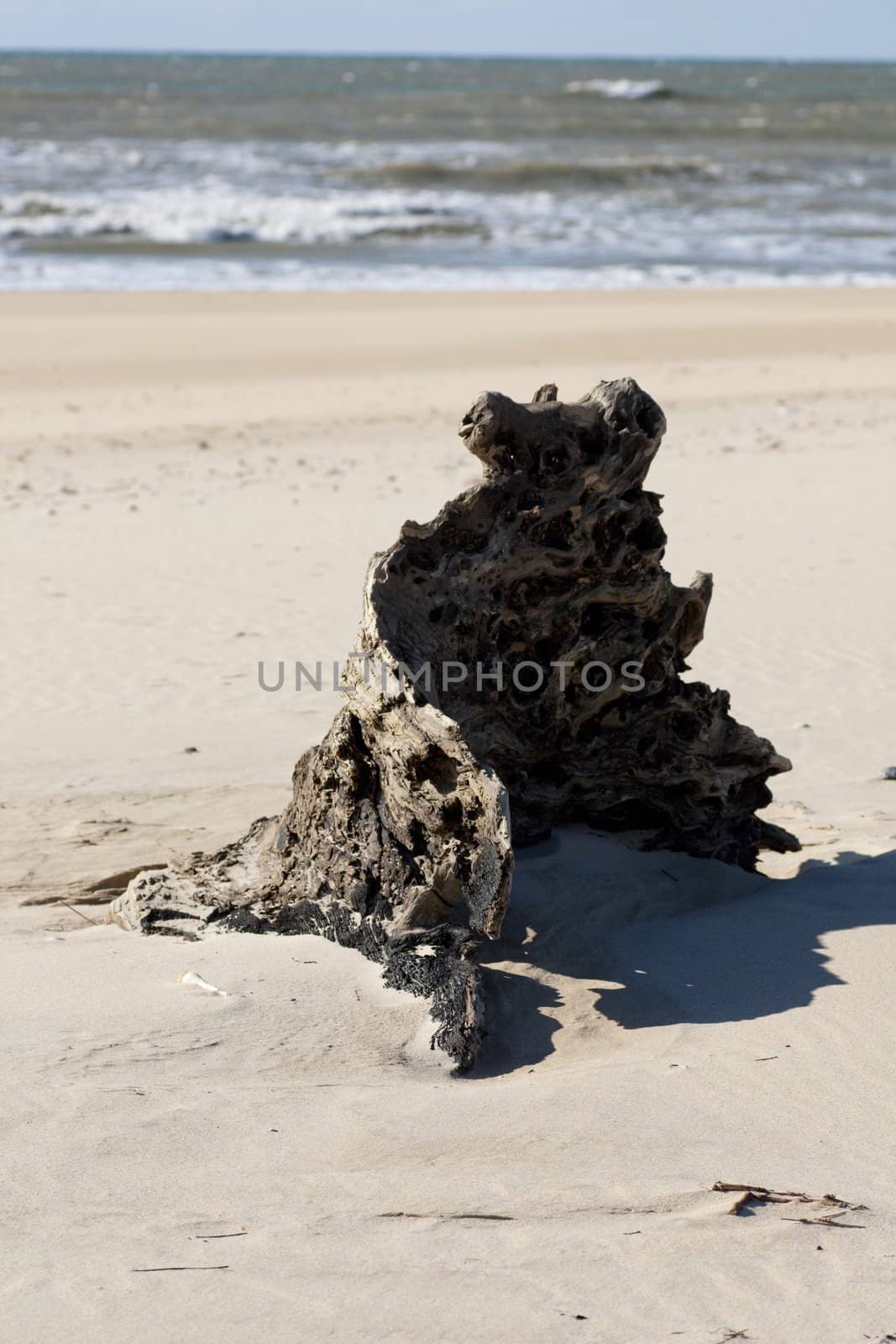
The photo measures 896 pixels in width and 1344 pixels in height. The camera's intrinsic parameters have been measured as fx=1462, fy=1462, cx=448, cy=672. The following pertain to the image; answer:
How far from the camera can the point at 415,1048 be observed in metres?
3.84

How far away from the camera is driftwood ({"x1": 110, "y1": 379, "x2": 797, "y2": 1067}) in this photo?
411cm

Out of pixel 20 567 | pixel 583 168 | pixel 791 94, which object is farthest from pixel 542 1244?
pixel 791 94

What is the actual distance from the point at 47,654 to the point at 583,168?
32.8m

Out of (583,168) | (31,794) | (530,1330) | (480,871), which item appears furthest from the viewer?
(583,168)

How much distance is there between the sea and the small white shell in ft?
67.8

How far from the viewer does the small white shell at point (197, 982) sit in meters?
4.06

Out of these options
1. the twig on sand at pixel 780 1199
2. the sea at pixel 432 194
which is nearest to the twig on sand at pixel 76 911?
the twig on sand at pixel 780 1199

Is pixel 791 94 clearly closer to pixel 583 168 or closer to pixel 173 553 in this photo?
pixel 583 168

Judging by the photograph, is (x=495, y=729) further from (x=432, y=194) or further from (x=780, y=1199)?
(x=432, y=194)

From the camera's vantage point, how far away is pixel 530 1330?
2.80m

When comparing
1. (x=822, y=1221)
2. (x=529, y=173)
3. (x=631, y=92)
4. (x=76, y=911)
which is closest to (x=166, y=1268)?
(x=822, y=1221)

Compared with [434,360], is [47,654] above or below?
below

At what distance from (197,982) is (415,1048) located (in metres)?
0.69

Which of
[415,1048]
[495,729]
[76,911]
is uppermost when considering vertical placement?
[495,729]
